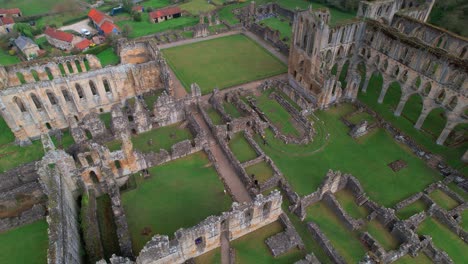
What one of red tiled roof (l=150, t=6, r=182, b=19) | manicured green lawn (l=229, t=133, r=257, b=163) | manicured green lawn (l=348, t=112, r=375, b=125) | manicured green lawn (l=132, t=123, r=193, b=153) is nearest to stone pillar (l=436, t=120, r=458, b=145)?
manicured green lawn (l=348, t=112, r=375, b=125)

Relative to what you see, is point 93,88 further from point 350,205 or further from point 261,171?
point 350,205

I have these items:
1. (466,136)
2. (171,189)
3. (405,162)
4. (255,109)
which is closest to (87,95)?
(171,189)

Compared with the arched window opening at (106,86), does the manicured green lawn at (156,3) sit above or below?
below

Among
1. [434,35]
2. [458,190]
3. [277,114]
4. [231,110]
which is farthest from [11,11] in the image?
[458,190]

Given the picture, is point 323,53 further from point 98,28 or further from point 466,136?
point 98,28

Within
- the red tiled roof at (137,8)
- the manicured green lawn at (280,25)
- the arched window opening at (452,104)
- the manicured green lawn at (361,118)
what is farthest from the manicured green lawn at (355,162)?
the red tiled roof at (137,8)

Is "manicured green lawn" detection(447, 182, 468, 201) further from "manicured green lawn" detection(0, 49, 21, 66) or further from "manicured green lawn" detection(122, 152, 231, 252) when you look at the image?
"manicured green lawn" detection(0, 49, 21, 66)

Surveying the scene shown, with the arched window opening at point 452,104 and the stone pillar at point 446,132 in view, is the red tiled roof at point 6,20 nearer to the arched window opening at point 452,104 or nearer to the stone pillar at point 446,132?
the arched window opening at point 452,104
